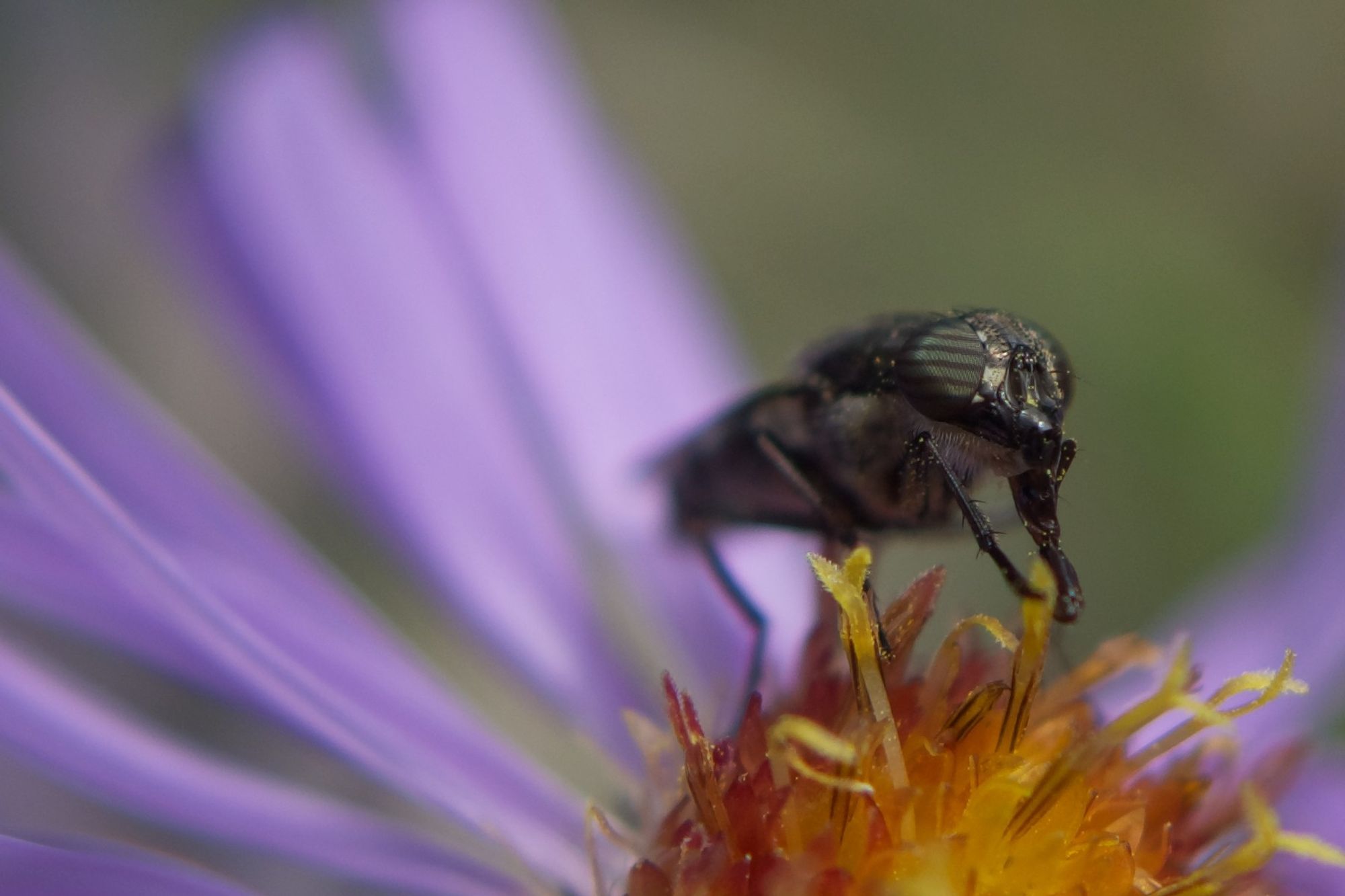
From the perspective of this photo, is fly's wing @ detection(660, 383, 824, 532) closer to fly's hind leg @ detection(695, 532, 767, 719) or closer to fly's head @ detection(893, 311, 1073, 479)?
fly's hind leg @ detection(695, 532, 767, 719)

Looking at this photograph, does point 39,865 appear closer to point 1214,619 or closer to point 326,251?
point 326,251

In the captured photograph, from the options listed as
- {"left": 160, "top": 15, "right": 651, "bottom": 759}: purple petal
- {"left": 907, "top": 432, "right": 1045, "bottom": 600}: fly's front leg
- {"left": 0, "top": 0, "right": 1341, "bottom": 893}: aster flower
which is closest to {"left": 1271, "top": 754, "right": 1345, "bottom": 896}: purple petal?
{"left": 0, "top": 0, "right": 1341, "bottom": 893}: aster flower

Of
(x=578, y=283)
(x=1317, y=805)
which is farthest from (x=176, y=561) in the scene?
(x=1317, y=805)

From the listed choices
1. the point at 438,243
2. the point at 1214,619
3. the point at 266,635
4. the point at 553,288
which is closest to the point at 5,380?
the point at 266,635

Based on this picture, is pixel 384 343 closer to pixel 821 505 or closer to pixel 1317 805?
pixel 821 505

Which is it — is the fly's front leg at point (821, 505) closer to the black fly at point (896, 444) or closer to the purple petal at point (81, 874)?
the black fly at point (896, 444)

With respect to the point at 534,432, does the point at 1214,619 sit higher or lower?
lower

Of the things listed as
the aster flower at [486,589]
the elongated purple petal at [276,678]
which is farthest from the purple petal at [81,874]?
the elongated purple petal at [276,678]
